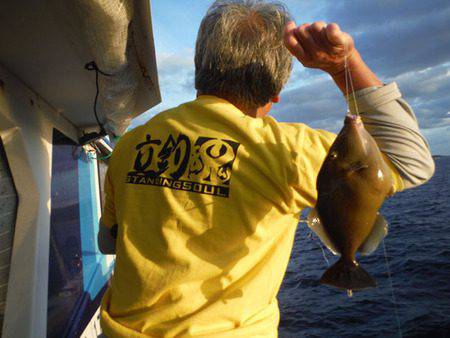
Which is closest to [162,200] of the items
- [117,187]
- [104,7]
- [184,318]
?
[117,187]

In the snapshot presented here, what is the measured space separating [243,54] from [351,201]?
96 cm

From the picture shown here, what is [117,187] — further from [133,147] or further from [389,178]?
[389,178]

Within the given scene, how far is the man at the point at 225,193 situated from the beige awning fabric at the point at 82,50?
103 cm

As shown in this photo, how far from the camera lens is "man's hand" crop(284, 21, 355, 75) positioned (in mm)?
1695

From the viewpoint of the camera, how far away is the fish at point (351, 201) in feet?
5.94

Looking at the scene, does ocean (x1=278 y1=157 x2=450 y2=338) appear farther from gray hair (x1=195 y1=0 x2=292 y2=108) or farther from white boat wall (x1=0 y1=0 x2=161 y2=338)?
gray hair (x1=195 y1=0 x2=292 y2=108)

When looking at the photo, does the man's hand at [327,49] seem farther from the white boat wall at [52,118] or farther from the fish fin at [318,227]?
the white boat wall at [52,118]

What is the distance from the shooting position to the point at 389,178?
1763 mm

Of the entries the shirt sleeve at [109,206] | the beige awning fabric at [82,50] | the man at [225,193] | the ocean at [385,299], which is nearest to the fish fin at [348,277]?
the man at [225,193]

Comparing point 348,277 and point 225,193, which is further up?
point 225,193

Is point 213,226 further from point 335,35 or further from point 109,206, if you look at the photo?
point 335,35

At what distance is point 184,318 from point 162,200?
1.68 feet

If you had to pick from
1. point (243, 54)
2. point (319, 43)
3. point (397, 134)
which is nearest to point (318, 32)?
point (319, 43)

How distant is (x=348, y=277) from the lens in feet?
6.26
